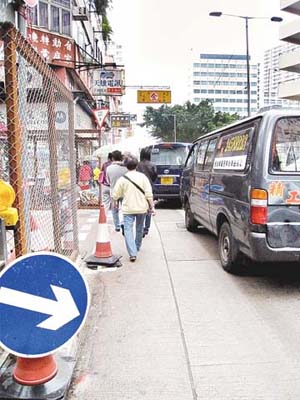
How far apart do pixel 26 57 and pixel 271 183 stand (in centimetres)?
263

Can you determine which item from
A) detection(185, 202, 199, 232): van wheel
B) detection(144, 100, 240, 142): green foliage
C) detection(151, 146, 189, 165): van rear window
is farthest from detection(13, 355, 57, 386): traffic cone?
detection(144, 100, 240, 142): green foliage

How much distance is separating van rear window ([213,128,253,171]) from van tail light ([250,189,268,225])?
460 mm

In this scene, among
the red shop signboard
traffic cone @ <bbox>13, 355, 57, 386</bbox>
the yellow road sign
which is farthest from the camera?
the yellow road sign

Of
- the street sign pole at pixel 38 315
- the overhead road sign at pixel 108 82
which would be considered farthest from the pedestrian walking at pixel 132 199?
the overhead road sign at pixel 108 82

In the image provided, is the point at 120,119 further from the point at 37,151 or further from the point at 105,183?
the point at 37,151

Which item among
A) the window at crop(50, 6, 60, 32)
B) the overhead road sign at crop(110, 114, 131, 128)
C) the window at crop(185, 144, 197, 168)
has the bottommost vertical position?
the window at crop(185, 144, 197, 168)

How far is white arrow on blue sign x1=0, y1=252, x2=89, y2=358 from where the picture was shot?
2463 mm

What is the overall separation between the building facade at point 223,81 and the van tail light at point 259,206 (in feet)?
108

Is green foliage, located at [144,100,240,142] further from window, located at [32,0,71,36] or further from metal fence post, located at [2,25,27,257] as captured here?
metal fence post, located at [2,25,27,257]

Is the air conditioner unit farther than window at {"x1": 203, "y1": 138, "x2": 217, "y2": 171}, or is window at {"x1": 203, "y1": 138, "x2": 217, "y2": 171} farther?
the air conditioner unit

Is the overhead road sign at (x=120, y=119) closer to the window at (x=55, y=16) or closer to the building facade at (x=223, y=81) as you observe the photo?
the building facade at (x=223, y=81)

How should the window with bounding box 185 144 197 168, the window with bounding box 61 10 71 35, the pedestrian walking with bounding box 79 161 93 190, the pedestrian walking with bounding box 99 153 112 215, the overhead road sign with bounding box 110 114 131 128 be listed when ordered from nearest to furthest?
the window with bounding box 185 144 197 168 → the pedestrian walking with bounding box 99 153 112 215 → the pedestrian walking with bounding box 79 161 93 190 → the window with bounding box 61 10 71 35 → the overhead road sign with bounding box 110 114 131 128

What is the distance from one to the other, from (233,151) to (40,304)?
355 cm

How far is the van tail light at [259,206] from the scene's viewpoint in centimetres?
436
